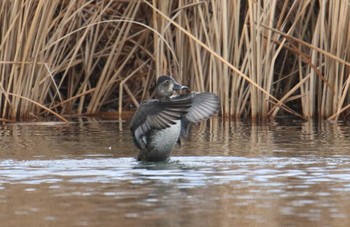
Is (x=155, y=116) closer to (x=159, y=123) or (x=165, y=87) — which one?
(x=159, y=123)

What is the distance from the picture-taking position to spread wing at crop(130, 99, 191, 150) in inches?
300

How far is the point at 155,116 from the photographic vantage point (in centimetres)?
769

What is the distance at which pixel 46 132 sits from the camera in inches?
403

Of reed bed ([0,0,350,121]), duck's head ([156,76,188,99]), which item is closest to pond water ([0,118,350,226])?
duck's head ([156,76,188,99])

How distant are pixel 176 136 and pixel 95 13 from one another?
13.2 ft

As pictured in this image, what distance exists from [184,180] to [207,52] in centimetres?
527

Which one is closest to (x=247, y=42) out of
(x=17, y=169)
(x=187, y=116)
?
(x=187, y=116)

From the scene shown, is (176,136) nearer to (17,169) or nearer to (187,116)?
(187,116)

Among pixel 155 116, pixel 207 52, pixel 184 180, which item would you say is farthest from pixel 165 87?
pixel 207 52

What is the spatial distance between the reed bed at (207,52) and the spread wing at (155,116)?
2871 millimetres

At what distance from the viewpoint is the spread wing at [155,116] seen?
7.62 meters

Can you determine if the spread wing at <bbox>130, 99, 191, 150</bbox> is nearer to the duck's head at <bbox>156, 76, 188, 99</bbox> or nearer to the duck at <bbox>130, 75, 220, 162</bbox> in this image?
the duck at <bbox>130, 75, 220, 162</bbox>

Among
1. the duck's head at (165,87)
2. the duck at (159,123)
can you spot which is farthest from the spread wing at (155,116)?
the duck's head at (165,87)

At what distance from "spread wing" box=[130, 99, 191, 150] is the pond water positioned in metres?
0.22
